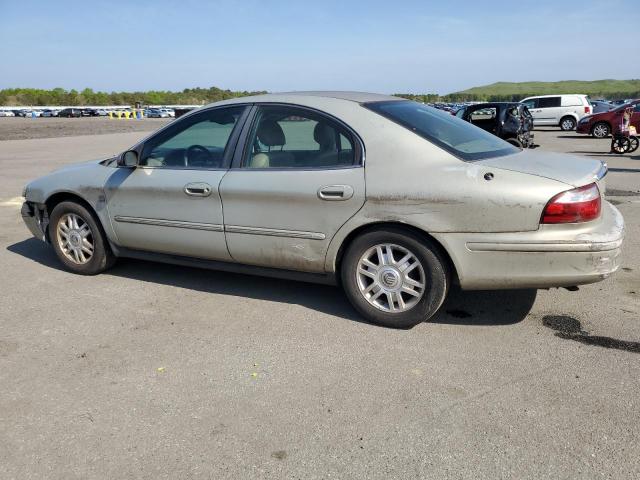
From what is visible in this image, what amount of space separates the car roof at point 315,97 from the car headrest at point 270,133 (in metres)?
0.20

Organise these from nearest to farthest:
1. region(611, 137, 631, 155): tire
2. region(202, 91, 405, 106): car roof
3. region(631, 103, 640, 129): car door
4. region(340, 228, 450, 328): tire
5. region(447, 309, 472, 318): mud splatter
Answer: region(340, 228, 450, 328): tire, region(447, 309, 472, 318): mud splatter, region(202, 91, 405, 106): car roof, region(611, 137, 631, 155): tire, region(631, 103, 640, 129): car door

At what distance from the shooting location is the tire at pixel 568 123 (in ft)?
93.7

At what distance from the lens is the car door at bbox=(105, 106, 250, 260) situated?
4402 millimetres

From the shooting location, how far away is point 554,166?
378 cm

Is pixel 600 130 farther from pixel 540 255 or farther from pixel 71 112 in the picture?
pixel 71 112

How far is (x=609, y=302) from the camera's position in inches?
171

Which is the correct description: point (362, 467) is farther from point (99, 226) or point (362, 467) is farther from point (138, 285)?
point (99, 226)

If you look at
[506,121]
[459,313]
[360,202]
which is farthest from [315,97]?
[506,121]

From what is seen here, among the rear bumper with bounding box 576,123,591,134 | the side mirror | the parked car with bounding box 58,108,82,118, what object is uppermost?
the parked car with bounding box 58,108,82,118

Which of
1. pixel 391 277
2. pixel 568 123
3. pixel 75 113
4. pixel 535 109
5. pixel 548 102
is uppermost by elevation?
pixel 75 113

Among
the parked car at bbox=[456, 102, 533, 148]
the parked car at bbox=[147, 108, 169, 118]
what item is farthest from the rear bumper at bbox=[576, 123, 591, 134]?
the parked car at bbox=[147, 108, 169, 118]

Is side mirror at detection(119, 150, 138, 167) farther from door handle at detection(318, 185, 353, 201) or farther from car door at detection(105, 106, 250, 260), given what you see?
door handle at detection(318, 185, 353, 201)

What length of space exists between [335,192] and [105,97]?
118m

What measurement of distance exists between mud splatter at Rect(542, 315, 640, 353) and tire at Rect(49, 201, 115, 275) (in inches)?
148
